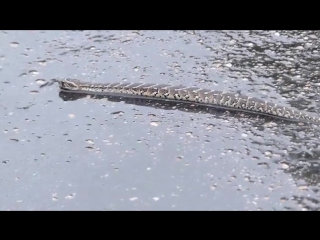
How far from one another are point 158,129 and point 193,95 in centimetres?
119

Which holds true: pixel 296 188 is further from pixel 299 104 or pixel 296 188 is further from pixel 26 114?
pixel 26 114

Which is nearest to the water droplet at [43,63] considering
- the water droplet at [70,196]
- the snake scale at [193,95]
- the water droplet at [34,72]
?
the water droplet at [34,72]

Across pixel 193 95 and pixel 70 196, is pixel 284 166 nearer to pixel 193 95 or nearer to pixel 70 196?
pixel 193 95

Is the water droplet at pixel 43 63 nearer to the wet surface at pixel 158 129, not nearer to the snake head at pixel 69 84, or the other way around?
the wet surface at pixel 158 129

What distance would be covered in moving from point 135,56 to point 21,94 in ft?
9.76

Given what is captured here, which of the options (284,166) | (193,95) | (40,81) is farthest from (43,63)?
(284,166)

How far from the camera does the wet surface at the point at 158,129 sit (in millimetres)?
7516

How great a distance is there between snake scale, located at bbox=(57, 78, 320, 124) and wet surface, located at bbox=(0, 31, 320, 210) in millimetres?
179

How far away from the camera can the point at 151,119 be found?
9492 mm

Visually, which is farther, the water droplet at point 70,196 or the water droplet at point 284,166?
the water droplet at point 284,166

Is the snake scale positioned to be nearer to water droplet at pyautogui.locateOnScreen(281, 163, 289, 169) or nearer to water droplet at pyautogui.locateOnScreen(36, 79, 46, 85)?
water droplet at pyautogui.locateOnScreen(36, 79, 46, 85)

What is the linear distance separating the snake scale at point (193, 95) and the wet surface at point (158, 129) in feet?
0.59

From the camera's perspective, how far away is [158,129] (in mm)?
9180
